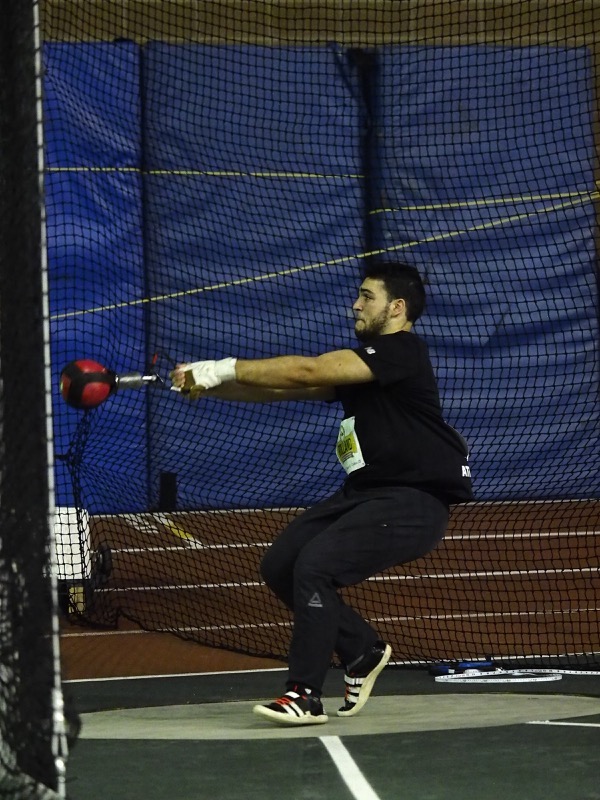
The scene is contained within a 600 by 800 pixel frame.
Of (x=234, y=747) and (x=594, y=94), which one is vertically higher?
(x=594, y=94)

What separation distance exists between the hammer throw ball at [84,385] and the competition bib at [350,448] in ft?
3.32

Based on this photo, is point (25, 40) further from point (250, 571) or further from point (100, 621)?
point (250, 571)

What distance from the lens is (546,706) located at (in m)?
4.93

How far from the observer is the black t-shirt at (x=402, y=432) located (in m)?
4.80

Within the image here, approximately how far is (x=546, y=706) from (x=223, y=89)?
7.39 meters

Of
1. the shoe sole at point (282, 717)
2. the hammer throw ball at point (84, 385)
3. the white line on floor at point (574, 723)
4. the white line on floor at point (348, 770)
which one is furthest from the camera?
the shoe sole at point (282, 717)

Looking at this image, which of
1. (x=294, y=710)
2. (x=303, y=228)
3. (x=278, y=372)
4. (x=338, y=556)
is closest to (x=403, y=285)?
(x=278, y=372)

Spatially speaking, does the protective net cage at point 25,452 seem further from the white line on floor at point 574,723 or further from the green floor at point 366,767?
the white line on floor at point 574,723

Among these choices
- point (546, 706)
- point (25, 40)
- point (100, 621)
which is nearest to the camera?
point (25, 40)

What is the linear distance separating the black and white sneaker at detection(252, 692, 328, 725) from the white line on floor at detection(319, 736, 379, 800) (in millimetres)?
252

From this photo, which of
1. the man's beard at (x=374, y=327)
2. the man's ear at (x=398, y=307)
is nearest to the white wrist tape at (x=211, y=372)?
the man's beard at (x=374, y=327)

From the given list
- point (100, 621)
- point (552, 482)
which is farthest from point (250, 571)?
point (552, 482)

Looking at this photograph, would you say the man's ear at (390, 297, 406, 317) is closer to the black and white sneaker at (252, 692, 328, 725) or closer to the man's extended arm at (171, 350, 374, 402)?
the man's extended arm at (171, 350, 374, 402)

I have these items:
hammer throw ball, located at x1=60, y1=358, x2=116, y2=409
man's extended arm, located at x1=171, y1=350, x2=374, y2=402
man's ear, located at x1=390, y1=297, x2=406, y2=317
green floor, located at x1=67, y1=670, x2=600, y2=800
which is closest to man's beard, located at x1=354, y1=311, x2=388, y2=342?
man's ear, located at x1=390, y1=297, x2=406, y2=317
